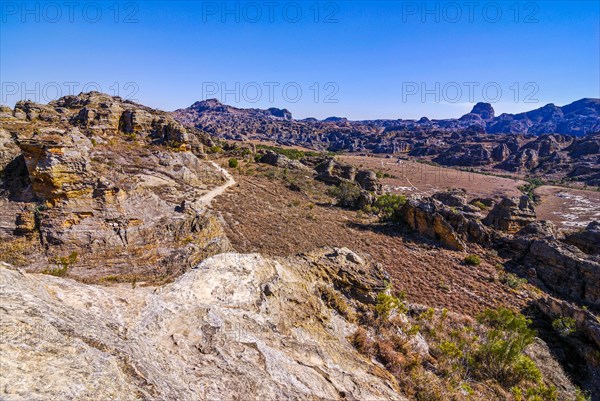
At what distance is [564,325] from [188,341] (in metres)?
16.9

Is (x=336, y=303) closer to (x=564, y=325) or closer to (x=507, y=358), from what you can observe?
(x=507, y=358)

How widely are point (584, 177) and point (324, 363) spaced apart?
11433 cm

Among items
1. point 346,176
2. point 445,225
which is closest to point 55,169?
point 445,225

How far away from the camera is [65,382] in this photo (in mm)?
3773

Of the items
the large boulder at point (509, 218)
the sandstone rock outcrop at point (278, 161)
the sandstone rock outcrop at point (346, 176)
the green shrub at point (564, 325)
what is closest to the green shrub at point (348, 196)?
the sandstone rock outcrop at point (346, 176)

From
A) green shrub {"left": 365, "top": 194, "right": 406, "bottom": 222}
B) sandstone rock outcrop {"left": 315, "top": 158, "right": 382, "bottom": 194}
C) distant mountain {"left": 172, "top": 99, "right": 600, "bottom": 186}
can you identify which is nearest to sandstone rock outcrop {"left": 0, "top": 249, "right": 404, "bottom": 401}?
green shrub {"left": 365, "top": 194, "right": 406, "bottom": 222}

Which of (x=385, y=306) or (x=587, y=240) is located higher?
(x=385, y=306)

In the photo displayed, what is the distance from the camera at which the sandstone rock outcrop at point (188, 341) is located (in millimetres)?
4053

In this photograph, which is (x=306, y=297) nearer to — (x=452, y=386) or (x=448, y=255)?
(x=452, y=386)

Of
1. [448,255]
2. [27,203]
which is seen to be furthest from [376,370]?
[448,255]

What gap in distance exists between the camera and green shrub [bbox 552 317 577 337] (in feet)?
44.2

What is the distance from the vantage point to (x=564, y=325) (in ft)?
45.8

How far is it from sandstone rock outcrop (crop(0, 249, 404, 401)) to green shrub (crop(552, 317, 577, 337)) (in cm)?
1140

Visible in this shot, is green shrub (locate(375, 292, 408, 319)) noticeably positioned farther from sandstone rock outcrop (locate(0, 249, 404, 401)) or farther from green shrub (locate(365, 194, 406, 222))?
green shrub (locate(365, 194, 406, 222))
